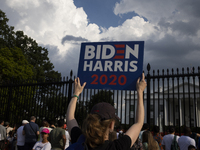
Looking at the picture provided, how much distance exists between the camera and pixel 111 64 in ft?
10.9

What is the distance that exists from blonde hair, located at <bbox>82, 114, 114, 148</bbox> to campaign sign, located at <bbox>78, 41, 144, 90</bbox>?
1.67m

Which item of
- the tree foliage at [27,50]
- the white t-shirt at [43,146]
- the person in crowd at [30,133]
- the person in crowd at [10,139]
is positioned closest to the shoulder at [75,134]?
the white t-shirt at [43,146]

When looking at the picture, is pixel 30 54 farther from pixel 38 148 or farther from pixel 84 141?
pixel 84 141

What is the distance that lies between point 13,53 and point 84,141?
2433 cm

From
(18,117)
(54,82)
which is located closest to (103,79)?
(54,82)

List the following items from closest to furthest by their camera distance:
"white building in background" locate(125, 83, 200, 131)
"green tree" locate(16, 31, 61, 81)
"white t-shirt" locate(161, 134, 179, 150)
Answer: "white t-shirt" locate(161, 134, 179, 150)
"white building in background" locate(125, 83, 200, 131)
"green tree" locate(16, 31, 61, 81)

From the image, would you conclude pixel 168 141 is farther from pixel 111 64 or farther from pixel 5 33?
pixel 5 33

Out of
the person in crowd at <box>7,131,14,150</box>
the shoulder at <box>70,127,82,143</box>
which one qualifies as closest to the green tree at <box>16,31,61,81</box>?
the person in crowd at <box>7,131,14,150</box>

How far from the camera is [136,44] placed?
10.7 ft

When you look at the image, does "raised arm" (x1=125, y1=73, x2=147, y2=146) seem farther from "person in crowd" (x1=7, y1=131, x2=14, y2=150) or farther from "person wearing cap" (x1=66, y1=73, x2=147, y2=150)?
"person in crowd" (x1=7, y1=131, x2=14, y2=150)

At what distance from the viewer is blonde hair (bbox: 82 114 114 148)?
1.39 meters

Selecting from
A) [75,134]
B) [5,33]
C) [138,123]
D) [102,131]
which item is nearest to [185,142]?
[138,123]

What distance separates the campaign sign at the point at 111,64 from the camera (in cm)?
313

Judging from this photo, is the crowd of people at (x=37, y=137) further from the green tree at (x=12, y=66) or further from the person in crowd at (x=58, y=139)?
the green tree at (x=12, y=66)
